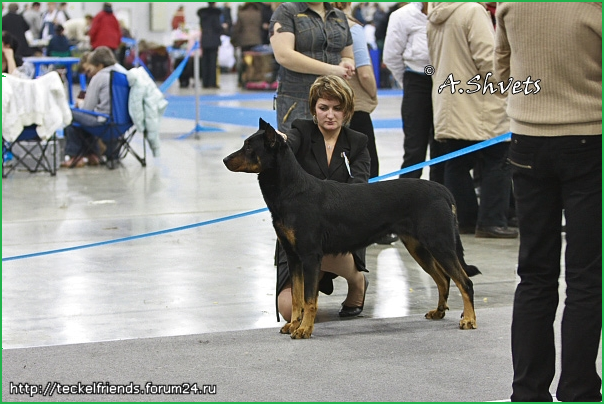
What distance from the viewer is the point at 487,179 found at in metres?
6.50

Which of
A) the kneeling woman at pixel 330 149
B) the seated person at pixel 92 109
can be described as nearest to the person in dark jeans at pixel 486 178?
the kneeling woman at pixel 330 149

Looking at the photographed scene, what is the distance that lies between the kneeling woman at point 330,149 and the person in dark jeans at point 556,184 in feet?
4.65

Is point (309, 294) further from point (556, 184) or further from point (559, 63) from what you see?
point (559, 63)

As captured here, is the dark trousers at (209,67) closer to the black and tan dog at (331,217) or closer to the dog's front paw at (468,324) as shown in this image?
the black and tan dog at (331,217)

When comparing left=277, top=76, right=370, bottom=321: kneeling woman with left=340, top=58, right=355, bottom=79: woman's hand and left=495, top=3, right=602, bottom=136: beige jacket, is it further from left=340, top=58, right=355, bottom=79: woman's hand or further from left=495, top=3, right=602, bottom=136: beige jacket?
left=495, top=3, right=602, bottom=136: beige jacket

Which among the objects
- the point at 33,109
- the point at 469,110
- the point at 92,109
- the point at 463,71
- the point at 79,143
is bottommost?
the point at 79,143

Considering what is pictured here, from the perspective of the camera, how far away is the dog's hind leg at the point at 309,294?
400 centimetres

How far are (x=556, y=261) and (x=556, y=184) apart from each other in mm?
234

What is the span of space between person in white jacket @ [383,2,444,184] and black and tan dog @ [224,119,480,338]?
8.06 ft

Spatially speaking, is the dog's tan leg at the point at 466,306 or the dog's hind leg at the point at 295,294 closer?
the dog's hind leg at the point at 295,294

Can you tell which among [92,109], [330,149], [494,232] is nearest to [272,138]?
[330,149]

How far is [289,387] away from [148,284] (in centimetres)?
205

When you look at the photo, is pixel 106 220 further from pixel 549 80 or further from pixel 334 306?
pixel 549 80

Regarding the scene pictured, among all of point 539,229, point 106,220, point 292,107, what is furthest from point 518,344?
point 106,220
